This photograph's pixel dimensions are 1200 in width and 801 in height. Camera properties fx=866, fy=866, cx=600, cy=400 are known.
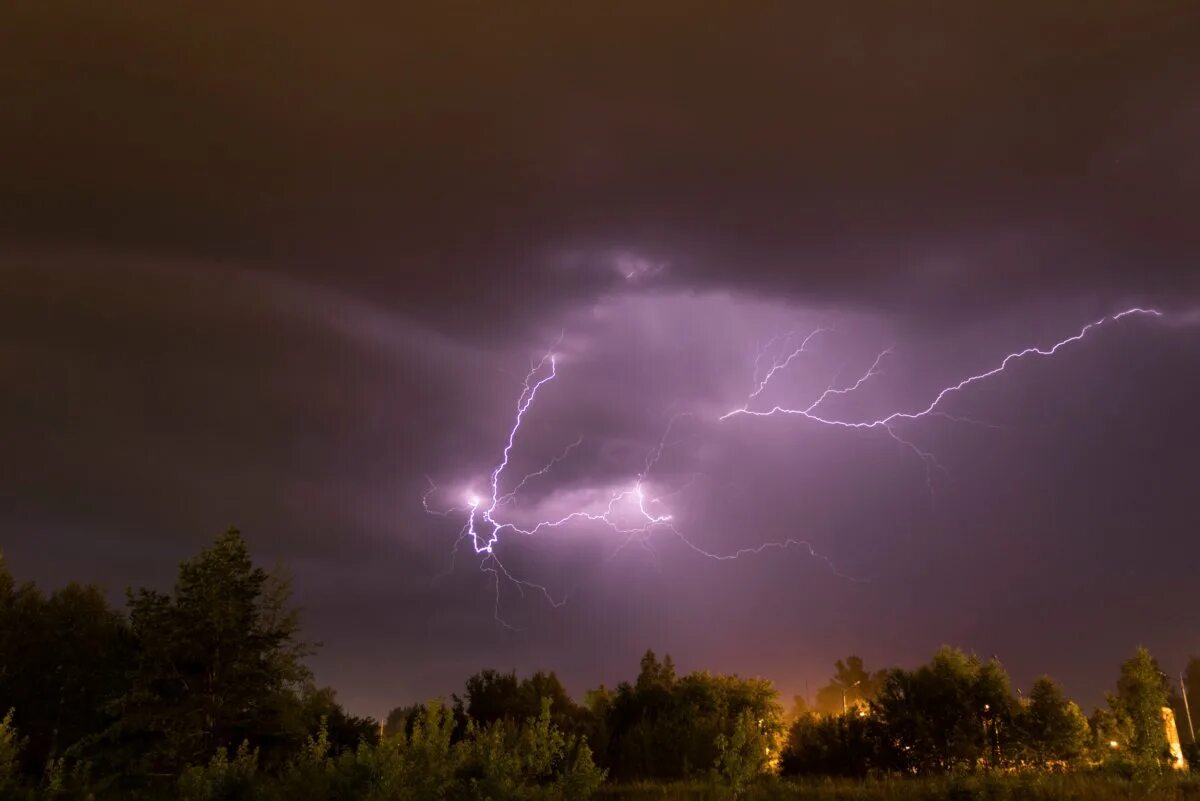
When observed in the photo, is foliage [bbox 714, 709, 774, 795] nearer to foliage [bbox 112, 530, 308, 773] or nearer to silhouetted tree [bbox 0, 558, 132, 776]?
foliage [bbox 112, 530, 308, 773]

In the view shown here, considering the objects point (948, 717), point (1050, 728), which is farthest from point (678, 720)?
point (1050, 728)

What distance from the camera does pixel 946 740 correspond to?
Result: 26062mm

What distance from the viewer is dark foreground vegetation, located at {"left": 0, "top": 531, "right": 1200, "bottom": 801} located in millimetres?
12328

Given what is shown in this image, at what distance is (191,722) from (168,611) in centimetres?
305

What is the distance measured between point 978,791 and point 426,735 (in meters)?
9.98

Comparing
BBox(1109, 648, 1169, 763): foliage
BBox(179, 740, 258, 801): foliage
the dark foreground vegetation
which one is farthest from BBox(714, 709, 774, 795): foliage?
BBox(1109, 648, 1169, 763): foliage

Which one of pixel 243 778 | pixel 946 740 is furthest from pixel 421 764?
pixel 946 740

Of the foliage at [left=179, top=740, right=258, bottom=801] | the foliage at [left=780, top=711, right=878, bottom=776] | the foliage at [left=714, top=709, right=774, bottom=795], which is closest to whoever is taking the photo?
the foliage at [left=179, top=740, right=258, bottom=801]

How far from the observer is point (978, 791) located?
15648mm

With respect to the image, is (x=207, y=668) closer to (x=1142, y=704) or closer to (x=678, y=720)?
(x=678, y=720)

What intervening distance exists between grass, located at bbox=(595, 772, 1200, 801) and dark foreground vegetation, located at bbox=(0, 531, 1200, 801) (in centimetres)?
8

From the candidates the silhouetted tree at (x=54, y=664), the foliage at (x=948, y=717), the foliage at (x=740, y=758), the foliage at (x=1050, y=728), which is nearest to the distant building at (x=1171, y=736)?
the foliage at (x=1050, y=728)

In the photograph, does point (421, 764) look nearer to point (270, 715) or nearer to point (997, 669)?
point (270, 715)

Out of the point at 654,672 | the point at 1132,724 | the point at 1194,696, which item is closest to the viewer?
the point at 1132,724
